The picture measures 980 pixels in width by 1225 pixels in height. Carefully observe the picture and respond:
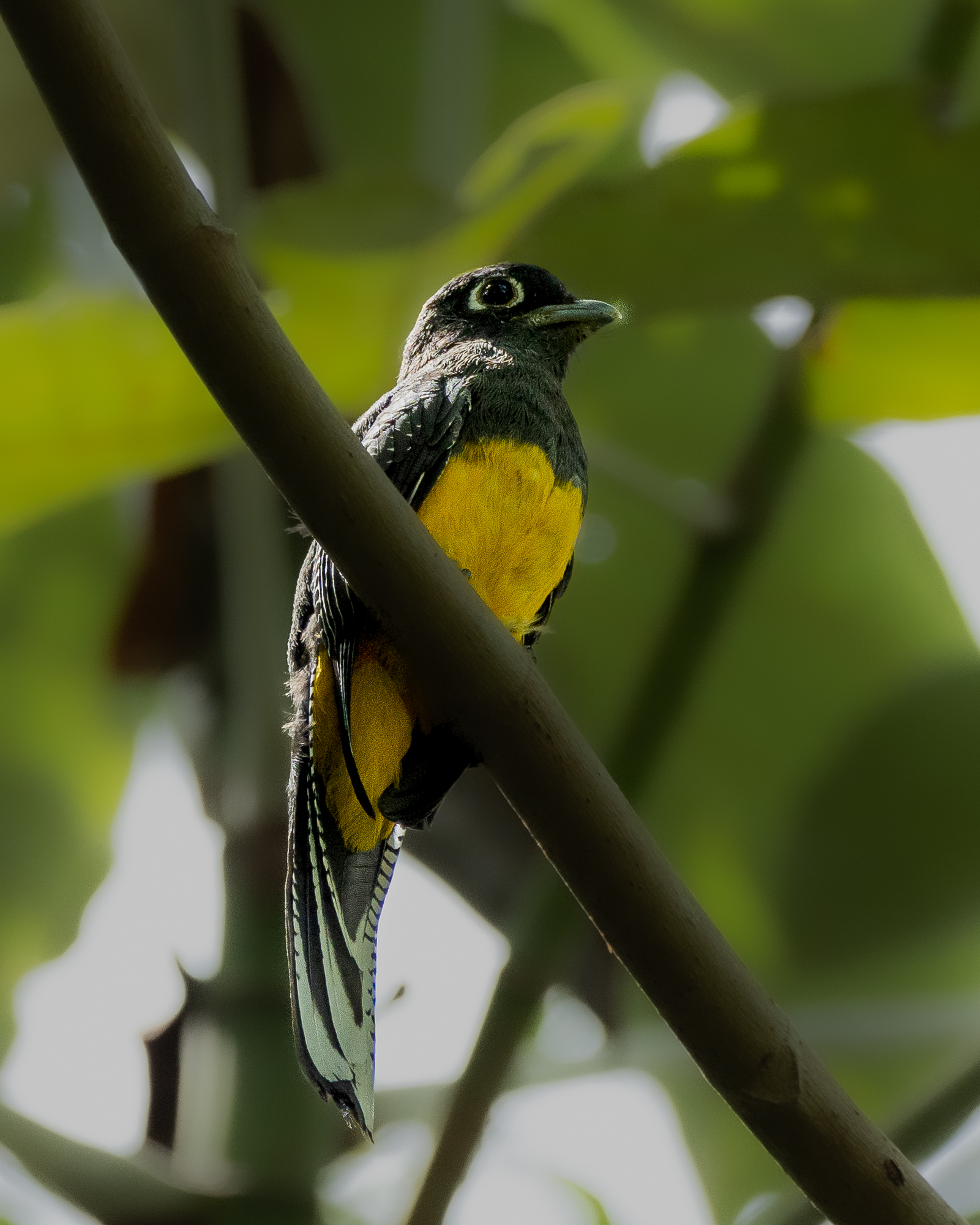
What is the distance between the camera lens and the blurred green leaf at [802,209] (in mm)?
2832

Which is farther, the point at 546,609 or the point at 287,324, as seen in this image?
the point at 287,324

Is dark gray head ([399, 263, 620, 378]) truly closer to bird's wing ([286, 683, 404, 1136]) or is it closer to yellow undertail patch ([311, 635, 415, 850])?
yellow undertail patch ([311, 635, 415, 850])

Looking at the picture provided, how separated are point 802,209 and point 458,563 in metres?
1.31

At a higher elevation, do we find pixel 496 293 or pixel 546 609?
pixel 496 293

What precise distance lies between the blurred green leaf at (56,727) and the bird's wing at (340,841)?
1.90 m

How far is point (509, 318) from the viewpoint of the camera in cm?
277

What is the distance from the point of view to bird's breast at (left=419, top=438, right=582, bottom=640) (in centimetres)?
221

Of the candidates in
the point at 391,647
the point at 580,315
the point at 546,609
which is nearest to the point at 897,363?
the point at 580,315

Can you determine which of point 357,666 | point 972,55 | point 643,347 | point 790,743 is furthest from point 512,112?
point 357,666

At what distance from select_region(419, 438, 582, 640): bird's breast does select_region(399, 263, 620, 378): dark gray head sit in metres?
0.38

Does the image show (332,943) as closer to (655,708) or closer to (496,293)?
(655,708)

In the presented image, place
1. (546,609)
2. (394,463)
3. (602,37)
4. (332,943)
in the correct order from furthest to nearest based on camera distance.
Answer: (602,37), (546,609), (394,463), (332,943)

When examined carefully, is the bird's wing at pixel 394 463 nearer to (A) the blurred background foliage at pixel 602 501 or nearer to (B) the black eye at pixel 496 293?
(B) the black eye at pixel 496 293

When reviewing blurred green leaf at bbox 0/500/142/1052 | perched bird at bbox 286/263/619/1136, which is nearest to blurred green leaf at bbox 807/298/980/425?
perched bird at bbox 286/263/619/1136
